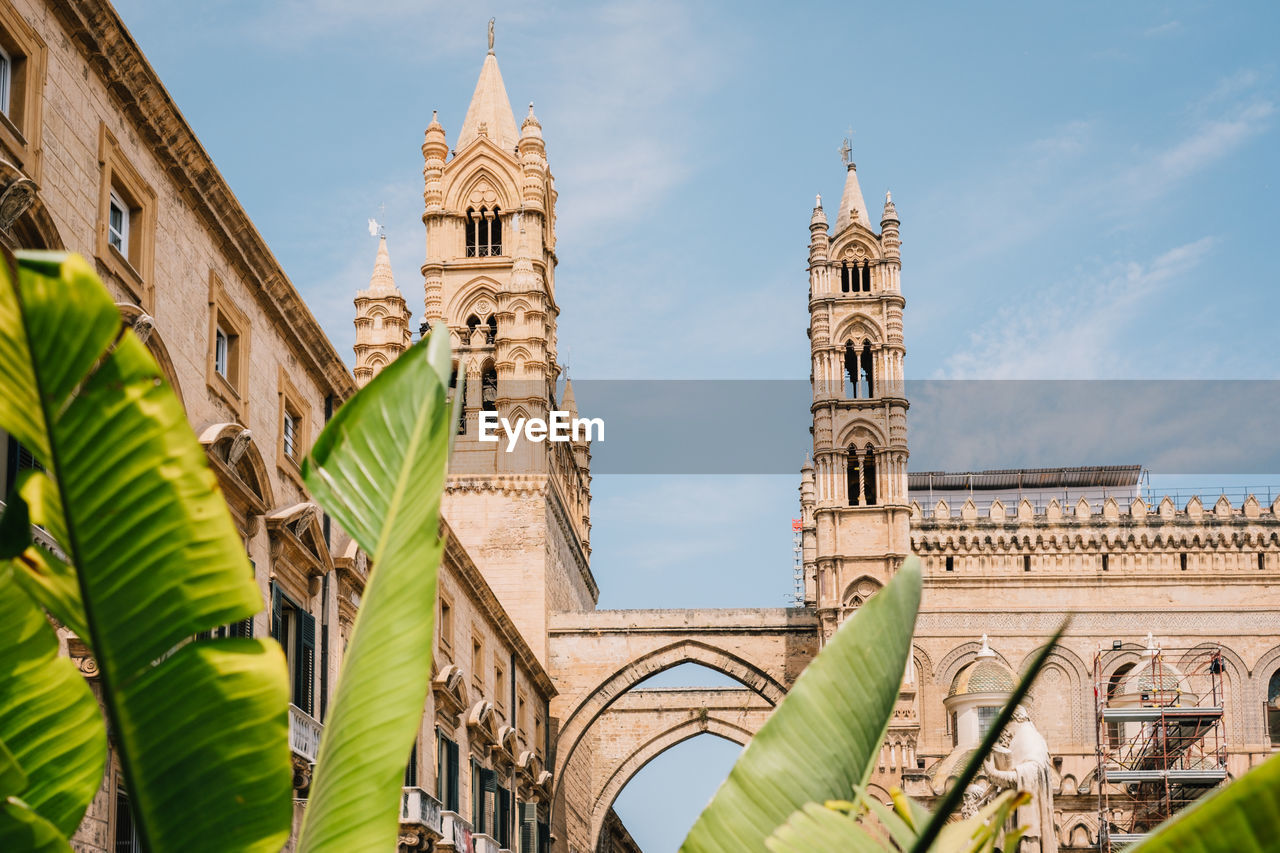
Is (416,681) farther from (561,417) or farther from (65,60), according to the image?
(561,417)

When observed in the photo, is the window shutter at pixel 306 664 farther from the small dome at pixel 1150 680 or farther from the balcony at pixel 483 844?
the small dome at pixel 1150 680

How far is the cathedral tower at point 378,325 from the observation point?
40375mm

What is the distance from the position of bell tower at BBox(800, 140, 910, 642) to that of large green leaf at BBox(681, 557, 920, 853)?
1330 inches

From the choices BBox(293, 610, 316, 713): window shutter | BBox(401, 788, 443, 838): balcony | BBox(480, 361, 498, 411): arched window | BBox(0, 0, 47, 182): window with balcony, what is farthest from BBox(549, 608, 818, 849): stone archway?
BBox(0, 0, 47, 182): window with balcony

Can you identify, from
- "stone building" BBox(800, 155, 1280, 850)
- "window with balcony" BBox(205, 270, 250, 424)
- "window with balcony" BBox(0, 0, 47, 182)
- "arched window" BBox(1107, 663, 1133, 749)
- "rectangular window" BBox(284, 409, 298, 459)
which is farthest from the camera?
"stone building" BBox(800, 155, 1280, 850)

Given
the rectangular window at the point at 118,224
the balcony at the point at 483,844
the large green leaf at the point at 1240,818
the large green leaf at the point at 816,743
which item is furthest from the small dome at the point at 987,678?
the large green leaf at the point at 1240,818

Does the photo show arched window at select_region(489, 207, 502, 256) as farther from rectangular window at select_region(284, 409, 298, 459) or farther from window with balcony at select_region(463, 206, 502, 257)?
rectangular window at select_region(284, 409, 298, 459)

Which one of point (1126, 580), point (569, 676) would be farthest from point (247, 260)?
point (1126, 580)

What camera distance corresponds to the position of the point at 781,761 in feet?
7.82

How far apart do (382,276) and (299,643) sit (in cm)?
2542

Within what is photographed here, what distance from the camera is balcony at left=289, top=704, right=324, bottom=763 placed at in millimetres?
16031

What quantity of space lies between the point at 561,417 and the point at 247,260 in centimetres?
2762

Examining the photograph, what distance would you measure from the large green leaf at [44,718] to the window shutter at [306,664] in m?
15.1

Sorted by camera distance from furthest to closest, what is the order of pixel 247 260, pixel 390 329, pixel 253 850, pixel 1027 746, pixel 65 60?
pixel 390 329 → pixel 247 260 → pixel 1027 746 → pixel 65 60 → pixel 253 850
